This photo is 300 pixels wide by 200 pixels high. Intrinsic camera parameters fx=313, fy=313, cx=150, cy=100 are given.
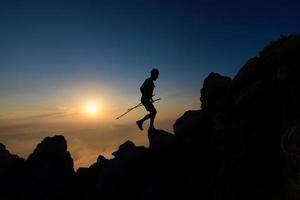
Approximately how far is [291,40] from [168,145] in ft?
34.9

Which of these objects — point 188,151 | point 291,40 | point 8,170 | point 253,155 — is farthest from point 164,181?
point 8,170

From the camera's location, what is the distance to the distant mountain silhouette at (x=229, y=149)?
14.2 meters

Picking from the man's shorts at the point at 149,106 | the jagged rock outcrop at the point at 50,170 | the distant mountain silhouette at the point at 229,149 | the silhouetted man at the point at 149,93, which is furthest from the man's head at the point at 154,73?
the jagged rock outcrop at the point at 50,170

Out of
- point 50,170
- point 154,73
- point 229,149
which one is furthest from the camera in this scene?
point 50,170

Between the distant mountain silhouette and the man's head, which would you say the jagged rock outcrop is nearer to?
the distant mountain silhouette

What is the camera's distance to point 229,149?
16.2 metres

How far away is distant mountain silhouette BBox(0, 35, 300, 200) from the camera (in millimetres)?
14227

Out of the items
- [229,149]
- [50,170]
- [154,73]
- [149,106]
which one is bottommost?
[229,149]

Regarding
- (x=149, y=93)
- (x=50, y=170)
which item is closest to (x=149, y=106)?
(x=149, y=93)

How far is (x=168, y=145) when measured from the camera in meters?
21.6

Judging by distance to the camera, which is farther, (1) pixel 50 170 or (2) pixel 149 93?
(1) pixel 50 170

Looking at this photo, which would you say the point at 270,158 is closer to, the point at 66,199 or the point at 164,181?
the point at 164,181

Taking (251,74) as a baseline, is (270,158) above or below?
below

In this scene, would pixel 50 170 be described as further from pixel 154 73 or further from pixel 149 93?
pixel 154 73
